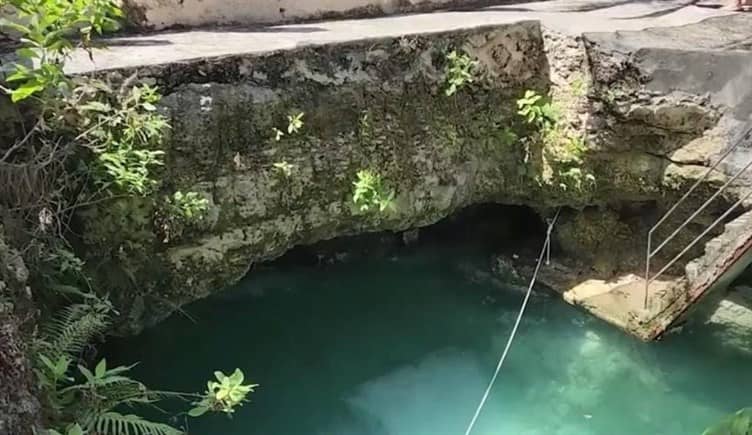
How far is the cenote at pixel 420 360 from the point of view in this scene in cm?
514

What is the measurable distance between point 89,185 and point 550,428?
10.9 feet

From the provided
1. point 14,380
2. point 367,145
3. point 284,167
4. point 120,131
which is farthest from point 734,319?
point 14,380

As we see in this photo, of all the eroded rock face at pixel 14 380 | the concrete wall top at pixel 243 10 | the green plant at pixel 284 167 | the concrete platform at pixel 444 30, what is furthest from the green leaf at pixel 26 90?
the concrete wall top at pixel 243 10

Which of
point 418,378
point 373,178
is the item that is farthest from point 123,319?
point 418,378

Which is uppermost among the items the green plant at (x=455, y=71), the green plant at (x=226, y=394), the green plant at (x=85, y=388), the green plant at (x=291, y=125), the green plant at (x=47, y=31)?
the green plant at (x=47, y=31)

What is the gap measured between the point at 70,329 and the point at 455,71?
9.37 ft

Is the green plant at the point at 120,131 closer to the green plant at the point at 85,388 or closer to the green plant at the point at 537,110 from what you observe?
the green plant at the point at 85,388

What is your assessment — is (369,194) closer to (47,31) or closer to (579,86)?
(579,86)

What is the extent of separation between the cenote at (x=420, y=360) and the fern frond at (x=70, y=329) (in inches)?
52.2

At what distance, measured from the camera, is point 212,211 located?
441cm

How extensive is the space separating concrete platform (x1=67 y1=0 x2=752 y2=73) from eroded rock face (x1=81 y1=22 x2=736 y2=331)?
0.16 metres

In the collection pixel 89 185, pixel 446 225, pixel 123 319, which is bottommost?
pixel 446 225

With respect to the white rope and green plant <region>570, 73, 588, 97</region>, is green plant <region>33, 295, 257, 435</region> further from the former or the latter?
green plant <region>570, 73, 588, 97</region>

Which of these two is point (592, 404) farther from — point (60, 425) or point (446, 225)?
point (60, 425)
